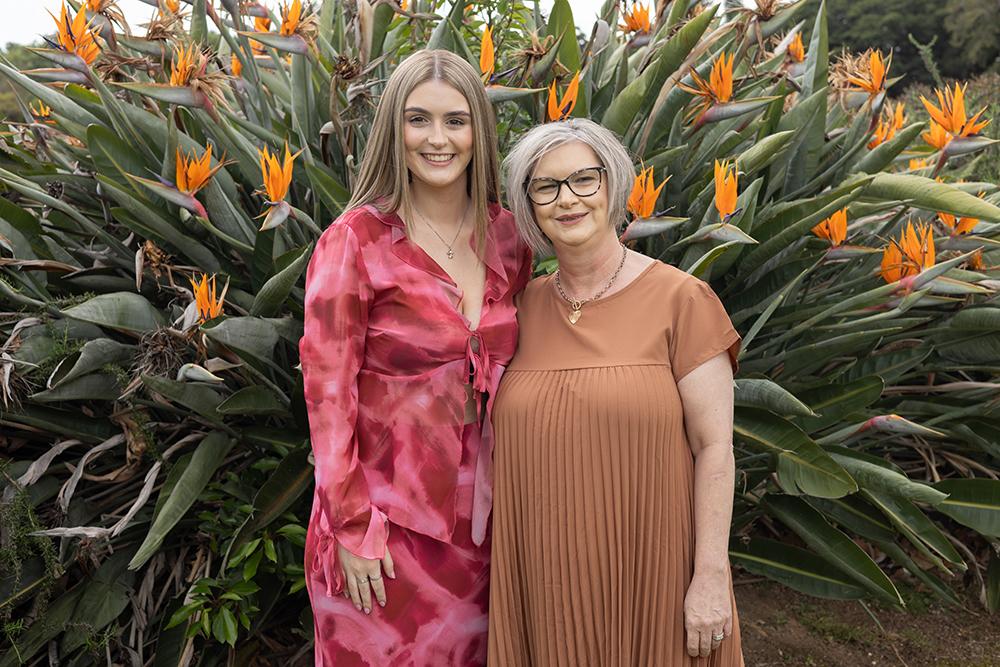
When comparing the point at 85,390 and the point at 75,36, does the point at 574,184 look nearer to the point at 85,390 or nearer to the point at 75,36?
the point at 85,390

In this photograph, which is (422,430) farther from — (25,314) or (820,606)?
(820,606)

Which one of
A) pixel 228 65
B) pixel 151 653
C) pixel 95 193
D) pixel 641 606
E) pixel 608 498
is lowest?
pixel 151 653

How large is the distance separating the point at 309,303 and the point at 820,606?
2.29m

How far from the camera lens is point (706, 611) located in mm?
1841

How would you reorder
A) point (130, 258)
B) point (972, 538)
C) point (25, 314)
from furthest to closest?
point (972, 538)
point (130, 258)
point (25, 314)

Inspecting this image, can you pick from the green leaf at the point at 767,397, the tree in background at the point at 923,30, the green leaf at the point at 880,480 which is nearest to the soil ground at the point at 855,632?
the green leaf at the point at 880,480

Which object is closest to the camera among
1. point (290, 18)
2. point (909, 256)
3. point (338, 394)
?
point (338, 394)

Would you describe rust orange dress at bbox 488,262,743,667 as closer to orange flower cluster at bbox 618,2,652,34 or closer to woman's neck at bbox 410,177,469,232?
woman's neck at bbox 410,177,469,232

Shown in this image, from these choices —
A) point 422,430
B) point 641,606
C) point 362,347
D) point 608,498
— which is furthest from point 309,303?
point 641,606

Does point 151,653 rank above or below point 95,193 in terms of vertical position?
below

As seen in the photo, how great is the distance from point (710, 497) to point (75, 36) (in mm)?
2188

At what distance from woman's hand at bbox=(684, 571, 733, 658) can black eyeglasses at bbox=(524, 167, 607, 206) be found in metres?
0.87

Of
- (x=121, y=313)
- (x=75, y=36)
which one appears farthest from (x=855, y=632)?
(x=75, y=36)

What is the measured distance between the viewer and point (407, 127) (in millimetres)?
1938
